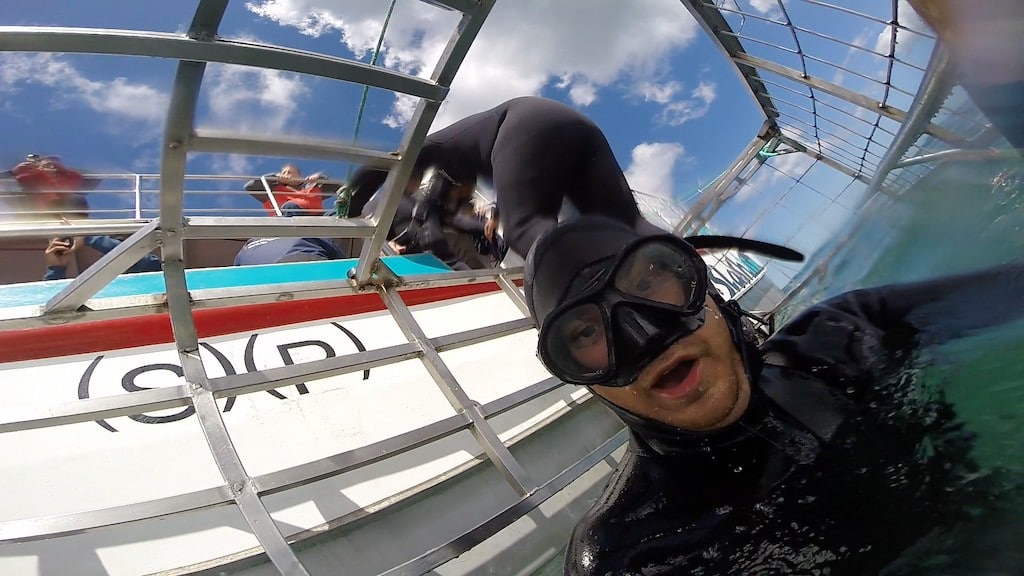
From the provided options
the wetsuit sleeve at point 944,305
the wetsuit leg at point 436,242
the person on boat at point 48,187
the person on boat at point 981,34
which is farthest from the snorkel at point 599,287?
the person on boat at point 48,187

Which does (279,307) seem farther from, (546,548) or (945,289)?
(945,289)

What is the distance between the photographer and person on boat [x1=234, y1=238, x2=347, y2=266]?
306 centimetres

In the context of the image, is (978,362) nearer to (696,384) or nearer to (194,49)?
(696,384)

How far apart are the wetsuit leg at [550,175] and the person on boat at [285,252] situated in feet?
6.17

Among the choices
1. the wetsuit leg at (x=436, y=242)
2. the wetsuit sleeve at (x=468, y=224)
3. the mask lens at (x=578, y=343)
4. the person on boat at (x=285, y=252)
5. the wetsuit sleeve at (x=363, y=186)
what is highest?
the person on boat at (x=285, y=252)

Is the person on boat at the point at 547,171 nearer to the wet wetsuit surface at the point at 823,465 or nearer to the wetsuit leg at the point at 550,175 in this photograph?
the wetsuit leg at the point at 550,175

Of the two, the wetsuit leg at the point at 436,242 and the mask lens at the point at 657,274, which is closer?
the mask lens at the point at 657,274

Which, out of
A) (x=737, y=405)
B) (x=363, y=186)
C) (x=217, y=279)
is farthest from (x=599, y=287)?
(x=217, y=279)

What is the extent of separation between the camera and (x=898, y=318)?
1237 millimetres

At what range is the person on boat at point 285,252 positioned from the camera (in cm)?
306

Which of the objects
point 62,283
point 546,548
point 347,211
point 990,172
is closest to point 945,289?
point 990,172

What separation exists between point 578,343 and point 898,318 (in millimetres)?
804

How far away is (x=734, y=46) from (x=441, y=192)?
9.57 ft

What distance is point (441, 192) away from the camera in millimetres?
2596
